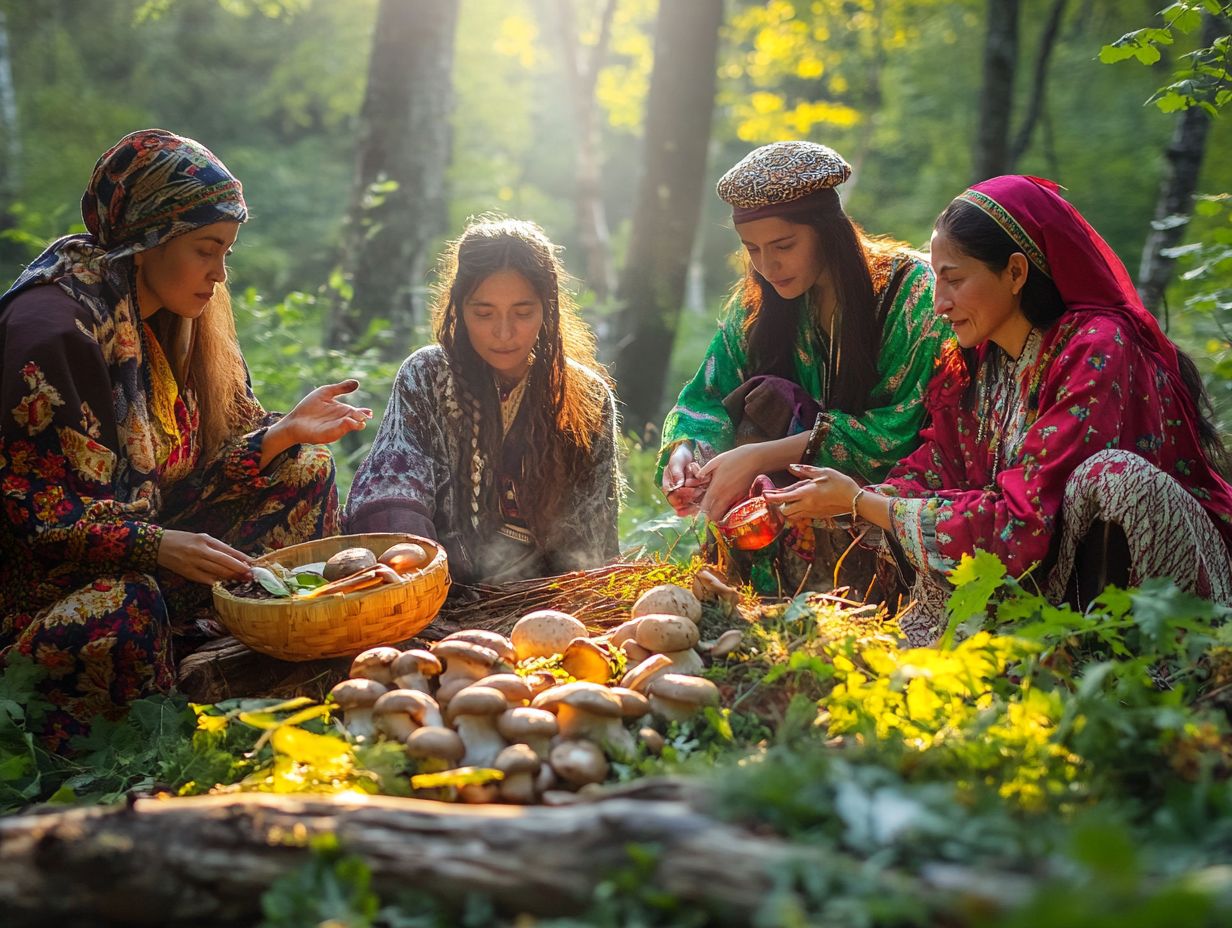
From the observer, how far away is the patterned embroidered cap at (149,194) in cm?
353

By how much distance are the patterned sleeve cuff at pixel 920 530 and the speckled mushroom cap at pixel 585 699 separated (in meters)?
1.30

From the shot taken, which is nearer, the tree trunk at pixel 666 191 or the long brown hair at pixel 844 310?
the long brown hair at pixel 844 310

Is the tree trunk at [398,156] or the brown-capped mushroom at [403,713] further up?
the tree trunk at [398,156]

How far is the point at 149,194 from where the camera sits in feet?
11.6

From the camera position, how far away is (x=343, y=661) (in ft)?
11.9

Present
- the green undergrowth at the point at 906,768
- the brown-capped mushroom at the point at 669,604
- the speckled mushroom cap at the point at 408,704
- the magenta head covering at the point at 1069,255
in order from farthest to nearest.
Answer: the magenta head covering at the point at 1069,255
the brown-capped mushroom at the point at 669,604
the speckled mushroom cap at the point at 408,704
the green undergrowth at the point at 906,768

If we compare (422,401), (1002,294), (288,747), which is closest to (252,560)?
(422,401)

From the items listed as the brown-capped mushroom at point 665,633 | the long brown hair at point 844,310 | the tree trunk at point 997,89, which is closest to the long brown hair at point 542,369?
the long brown hair at point 844,310

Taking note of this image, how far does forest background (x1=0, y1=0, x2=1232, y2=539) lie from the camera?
759cm

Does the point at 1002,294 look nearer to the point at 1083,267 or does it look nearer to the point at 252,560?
the point at 1083,267

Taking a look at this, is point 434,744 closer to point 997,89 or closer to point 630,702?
point 630,702

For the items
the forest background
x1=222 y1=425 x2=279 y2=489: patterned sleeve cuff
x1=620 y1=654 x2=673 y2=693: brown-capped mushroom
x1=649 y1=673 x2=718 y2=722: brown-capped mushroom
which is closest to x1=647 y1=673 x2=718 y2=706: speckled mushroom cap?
x1=649 y1=673 x2=718 y2=722: brown-capped mushroom

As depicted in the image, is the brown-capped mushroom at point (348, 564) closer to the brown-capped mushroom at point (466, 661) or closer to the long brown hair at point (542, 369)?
the brown-capped mushroom at point (466, 661)

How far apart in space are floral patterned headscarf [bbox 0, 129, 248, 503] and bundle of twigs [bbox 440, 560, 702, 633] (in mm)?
1205
